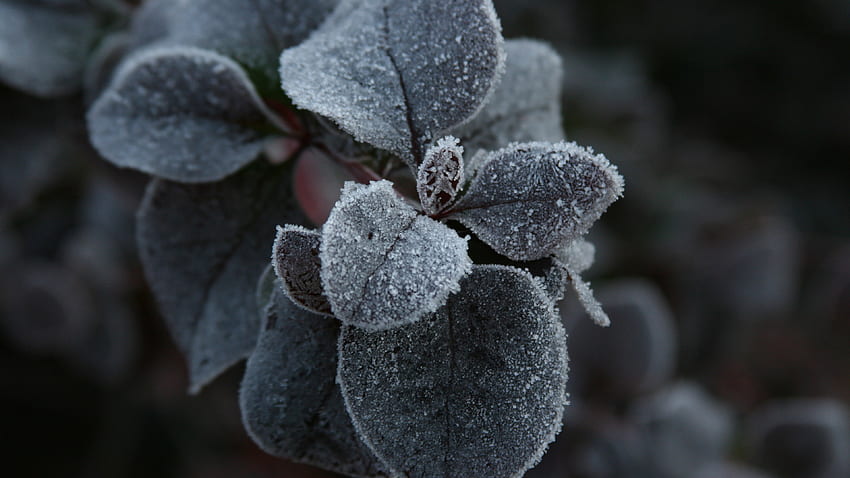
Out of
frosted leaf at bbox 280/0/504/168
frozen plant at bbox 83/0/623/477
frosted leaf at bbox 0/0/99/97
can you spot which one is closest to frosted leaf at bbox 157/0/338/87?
frozen plant at bbox 83/0/623/477

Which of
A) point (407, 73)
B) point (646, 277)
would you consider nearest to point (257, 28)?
point (407, 73)

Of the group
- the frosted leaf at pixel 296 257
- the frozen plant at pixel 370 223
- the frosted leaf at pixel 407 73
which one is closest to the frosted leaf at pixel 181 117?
the frozen plant at pixel 370 223

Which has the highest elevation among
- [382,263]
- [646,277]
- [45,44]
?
[382,263]

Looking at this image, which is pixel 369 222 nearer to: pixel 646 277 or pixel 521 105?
pixel 521 105

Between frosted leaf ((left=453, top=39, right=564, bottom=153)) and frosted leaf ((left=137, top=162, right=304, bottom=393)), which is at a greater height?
frosted leaf ((left=453, top=39, right=564, bottom=153))

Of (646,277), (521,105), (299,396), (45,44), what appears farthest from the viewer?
(646,277)

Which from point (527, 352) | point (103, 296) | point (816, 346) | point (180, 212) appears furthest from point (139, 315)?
point (816, 346)

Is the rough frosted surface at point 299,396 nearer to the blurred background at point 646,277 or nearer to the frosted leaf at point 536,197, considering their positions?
the frosted leaf at point 536,197

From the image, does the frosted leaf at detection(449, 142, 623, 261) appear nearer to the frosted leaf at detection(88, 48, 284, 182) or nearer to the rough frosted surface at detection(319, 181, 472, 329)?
the rough frosted surface at detection(319, 181, 472, 329)
